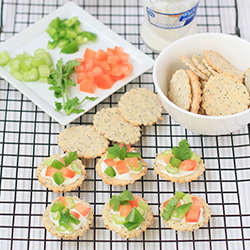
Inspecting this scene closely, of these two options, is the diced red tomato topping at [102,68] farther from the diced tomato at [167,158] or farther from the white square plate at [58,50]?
the diced tomato at [167,158]

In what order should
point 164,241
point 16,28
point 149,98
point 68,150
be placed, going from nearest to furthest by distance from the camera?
point 164,241 < point 68,150 < point 149,98 < point 16,28

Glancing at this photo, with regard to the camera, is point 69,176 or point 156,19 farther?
point 156,19

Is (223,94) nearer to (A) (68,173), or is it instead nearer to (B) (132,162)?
(B) (132,162)

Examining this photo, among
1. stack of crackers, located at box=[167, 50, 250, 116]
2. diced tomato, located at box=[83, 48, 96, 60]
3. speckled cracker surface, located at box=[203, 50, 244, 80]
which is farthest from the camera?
diced tomato, located at box=[83, 48, 96, 60]

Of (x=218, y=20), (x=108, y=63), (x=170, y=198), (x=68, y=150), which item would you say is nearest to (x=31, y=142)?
(x=68, y=150)

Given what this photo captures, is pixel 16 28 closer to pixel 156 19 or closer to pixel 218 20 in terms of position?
pixel 156 19

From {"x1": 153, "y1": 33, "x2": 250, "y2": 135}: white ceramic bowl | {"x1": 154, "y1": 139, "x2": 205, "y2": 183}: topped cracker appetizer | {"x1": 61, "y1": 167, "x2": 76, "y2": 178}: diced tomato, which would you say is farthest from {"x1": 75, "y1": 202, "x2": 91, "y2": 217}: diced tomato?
{"x1": 153, "y1": 33, "x2": 250, "y2": 135}: white ceramic bowl

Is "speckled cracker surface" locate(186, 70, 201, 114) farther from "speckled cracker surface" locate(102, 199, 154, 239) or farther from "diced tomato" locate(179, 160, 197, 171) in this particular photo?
"speckled cracker surface" locate(102, 199, 154, 239)
